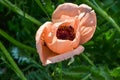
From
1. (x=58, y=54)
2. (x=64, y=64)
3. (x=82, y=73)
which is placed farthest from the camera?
(x=64, y=64)

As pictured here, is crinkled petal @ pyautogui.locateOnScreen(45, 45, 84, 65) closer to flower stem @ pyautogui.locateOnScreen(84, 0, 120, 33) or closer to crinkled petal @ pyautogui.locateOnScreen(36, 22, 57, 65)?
crinkled petal @ pyautogui.locateOnScreen(36, 22, 57, 65)

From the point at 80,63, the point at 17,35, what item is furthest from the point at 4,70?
the point at 80,63

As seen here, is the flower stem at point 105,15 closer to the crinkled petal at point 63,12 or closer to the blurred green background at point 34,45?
the blurred green background at point 34,45

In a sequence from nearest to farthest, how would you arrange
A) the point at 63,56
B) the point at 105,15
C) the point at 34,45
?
the point at 63,56 < the point at 105,15 < the point at 34,45

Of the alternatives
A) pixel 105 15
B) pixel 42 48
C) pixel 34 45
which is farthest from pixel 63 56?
pixel 34 45

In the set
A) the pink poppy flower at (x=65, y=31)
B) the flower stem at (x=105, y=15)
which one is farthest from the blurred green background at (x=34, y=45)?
the pink poppy flower at (x=65, y=31)

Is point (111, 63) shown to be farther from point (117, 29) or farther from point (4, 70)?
point (4, 70)

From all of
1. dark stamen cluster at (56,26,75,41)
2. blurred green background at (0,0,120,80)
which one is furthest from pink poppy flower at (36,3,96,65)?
blurred green background at (0,0,120,80)

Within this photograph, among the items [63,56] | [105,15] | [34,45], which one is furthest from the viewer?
[34,45]

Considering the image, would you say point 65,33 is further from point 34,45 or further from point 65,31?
point 34,45
